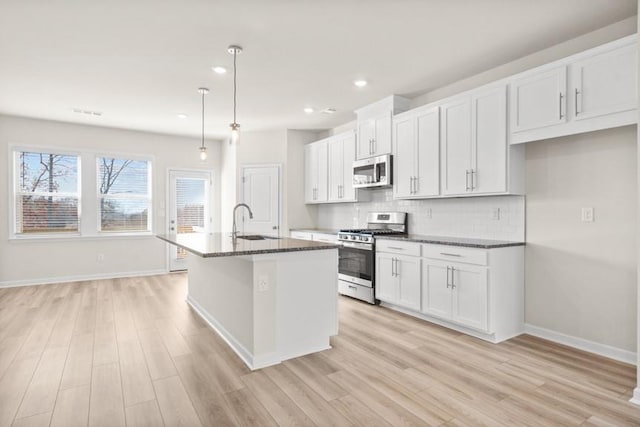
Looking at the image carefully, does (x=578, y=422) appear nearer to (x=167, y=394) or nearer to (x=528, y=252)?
(x=528, y=252)

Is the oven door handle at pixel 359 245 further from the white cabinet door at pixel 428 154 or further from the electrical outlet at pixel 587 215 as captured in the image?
the electrical outlet at pixel 587 215

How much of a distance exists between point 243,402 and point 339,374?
72cm

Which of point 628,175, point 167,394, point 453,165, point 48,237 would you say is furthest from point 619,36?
point 48,237

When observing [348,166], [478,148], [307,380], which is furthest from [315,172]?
[307,380]

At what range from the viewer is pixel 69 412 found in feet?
6.95

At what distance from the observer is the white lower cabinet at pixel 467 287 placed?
3205 mm

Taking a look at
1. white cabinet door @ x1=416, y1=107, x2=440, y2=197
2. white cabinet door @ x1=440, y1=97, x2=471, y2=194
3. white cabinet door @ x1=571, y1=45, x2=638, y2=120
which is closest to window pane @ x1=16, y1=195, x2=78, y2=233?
white cabinet door @ x1=416, y1=107, x2=440, y2=197

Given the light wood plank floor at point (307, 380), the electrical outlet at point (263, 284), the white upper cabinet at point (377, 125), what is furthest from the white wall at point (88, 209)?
the electrical outlet at point (263, 284)

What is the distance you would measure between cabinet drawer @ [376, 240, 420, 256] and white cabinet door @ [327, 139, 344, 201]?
1.52 metres

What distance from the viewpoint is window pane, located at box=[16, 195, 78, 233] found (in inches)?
222

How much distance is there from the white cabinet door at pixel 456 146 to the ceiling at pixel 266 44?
402 millimetres

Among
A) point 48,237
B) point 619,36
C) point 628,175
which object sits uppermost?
point 619,36

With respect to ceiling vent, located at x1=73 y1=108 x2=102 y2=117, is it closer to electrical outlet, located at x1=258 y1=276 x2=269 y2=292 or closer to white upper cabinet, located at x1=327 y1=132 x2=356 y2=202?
white upper cabinet, located at x1=327 y1=132 x2=356 y2=202

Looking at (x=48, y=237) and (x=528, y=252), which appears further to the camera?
(x=48, y=237)
